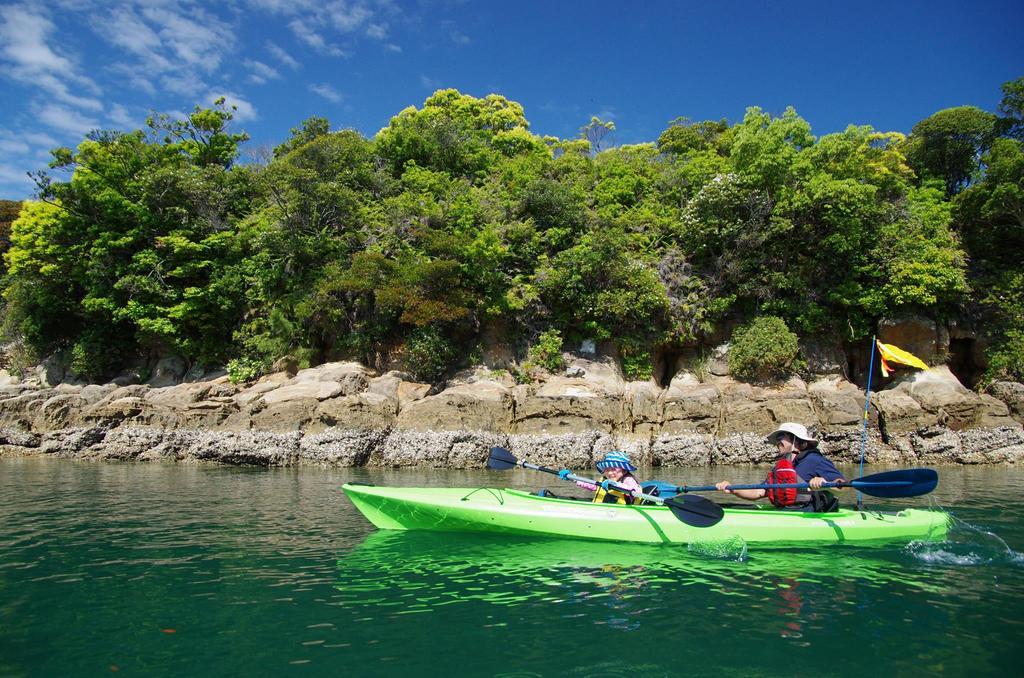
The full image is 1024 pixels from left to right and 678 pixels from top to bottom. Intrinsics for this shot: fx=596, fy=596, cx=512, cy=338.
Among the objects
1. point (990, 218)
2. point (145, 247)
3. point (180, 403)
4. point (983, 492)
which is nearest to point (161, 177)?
point (145, 247)

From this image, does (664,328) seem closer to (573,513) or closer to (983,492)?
(983,492)

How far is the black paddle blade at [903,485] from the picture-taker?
23.4 feet

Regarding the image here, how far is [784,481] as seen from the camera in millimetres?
7426

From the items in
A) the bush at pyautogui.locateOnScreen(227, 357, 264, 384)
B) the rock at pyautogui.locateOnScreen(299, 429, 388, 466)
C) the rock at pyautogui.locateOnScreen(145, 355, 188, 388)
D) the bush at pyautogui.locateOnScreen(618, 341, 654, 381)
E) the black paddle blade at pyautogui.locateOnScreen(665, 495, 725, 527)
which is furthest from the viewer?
the rock at pyautogui.locateOnScreen(145, 355, 188, 388)

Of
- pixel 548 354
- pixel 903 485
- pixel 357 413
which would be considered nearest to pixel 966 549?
pixel 903 485

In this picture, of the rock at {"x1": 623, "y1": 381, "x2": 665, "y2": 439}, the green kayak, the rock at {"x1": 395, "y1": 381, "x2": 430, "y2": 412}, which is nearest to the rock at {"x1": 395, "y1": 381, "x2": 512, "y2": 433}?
the rock at {"x1": 395, "y1": 381, "x2": 430, "y2": 412}

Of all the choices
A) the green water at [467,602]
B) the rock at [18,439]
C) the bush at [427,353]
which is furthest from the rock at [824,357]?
the rock at [18,439]

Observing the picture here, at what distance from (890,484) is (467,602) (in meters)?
5.50

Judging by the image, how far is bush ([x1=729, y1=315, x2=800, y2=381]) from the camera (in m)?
18.2

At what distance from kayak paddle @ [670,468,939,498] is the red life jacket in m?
0.09

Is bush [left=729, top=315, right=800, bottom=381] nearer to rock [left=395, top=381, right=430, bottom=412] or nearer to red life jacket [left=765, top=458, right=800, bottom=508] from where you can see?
rock [left=395, top=381, right=430, bottom=412]

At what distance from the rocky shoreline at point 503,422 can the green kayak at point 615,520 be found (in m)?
8.28

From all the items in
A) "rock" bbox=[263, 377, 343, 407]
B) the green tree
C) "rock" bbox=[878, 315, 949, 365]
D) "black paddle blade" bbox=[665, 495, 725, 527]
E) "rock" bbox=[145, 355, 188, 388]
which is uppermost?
the green tree

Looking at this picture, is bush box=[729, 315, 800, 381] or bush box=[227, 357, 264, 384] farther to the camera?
bush box=[227, 357, 264, 384]
